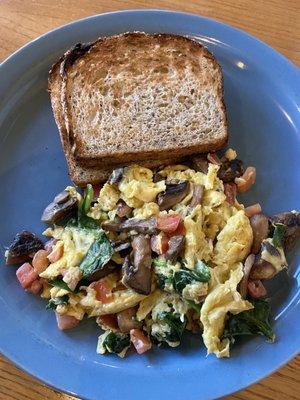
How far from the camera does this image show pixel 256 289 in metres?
2.39

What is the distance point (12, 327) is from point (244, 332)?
97 cm

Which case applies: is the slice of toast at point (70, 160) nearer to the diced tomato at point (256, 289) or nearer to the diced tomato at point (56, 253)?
the diced tomato at point (56, 253)

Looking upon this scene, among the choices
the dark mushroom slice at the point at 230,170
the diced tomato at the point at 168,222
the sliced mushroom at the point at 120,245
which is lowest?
the sliced mushroom at the point at 120,245

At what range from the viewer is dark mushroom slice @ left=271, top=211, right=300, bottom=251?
8.20 ft

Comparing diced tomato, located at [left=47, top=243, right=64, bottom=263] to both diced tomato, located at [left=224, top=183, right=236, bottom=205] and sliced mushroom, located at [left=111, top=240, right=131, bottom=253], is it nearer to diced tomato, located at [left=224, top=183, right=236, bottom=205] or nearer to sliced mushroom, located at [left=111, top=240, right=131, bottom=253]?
sliced mushroom, located at [left=111, top=240, right=131, bottom=253]

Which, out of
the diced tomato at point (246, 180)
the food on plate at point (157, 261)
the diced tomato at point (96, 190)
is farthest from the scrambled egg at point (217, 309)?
the diced tomato at point (96, 190)

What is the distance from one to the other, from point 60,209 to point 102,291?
0.43 m

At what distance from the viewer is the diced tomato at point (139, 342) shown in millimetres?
2318

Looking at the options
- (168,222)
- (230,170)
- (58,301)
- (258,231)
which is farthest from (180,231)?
(58,301)

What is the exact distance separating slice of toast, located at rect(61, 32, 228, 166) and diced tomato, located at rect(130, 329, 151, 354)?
0.82 metres

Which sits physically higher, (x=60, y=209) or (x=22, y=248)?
(x=60, y=209)

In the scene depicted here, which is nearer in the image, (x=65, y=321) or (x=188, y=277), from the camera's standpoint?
(x=188, y=277)

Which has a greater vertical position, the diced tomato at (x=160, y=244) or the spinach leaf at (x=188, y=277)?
the diced tomato at (x=160, y=244)

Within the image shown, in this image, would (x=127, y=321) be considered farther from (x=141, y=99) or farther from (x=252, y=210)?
(x=141, y=99)
